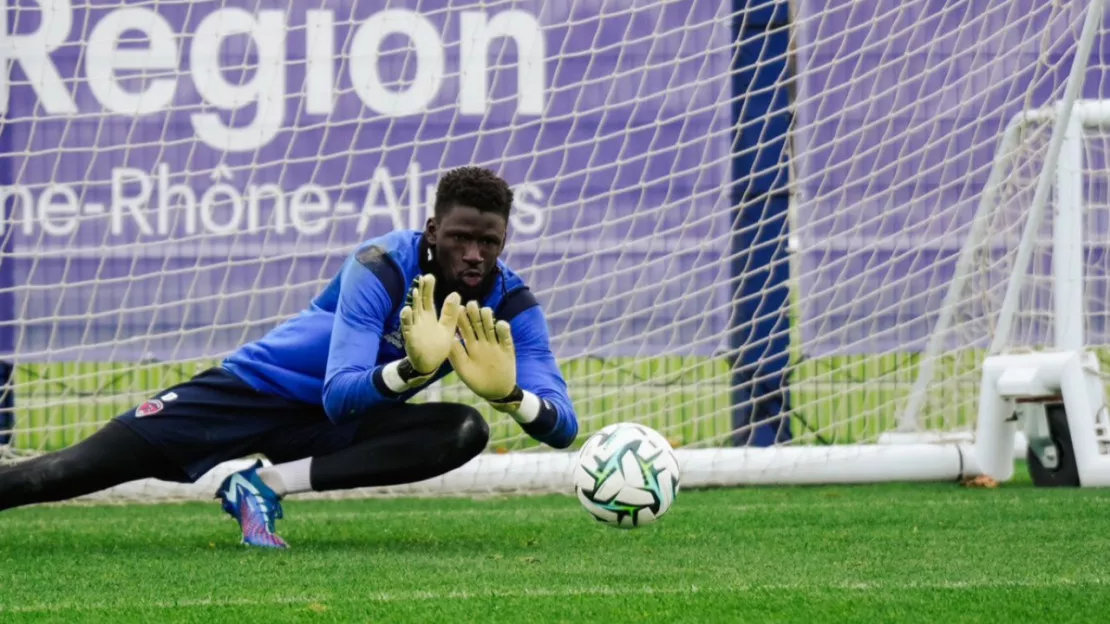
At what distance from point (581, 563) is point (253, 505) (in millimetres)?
1079

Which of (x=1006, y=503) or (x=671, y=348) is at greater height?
(x=671, y=348)

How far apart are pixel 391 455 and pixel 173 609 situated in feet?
4.10

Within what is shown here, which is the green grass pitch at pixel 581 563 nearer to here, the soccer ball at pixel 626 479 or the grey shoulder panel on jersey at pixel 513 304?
the soccer ball at pixel 626 479

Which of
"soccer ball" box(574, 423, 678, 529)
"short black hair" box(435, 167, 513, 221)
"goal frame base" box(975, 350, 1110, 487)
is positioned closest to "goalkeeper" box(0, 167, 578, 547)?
"short black hair" box(435, 167, 513, 221)

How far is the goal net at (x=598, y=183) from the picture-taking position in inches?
271

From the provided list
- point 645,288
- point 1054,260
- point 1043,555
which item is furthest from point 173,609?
point 1054,260

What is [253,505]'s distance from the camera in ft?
16.0

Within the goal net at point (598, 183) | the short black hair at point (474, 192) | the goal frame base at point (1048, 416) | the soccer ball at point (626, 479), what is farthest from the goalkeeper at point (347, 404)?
the goal frame base at point (1048, 416)

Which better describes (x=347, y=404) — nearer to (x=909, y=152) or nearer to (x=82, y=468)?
(x=82, y=468)

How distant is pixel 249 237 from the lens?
7.18 m

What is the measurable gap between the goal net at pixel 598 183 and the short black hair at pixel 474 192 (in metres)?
2.36

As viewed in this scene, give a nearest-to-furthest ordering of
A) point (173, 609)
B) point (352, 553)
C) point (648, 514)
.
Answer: point (173, 609), point (648, 514), point (352, 553)

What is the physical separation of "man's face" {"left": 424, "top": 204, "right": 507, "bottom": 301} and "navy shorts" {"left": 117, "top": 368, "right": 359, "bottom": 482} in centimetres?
72

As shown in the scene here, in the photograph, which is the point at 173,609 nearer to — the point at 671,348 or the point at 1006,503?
the point at 1006,503
